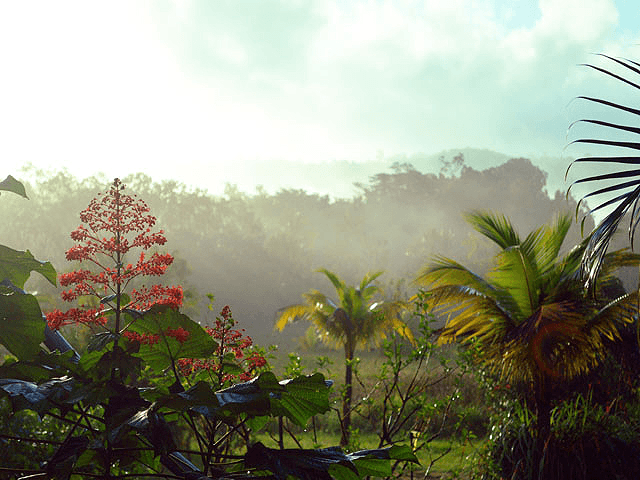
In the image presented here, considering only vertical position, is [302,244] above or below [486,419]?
above

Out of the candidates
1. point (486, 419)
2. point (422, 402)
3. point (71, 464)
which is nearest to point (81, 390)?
point (71, 464)

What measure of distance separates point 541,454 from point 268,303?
115ft

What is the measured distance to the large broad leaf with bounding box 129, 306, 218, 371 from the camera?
1212 mm

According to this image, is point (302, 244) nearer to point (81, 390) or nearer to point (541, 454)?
point (541, 454)

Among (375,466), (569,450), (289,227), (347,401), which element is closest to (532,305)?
(569,450)

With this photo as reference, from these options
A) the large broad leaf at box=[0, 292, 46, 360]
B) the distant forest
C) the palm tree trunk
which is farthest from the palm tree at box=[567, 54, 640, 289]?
the distant forest

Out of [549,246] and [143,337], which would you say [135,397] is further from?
[549,246]

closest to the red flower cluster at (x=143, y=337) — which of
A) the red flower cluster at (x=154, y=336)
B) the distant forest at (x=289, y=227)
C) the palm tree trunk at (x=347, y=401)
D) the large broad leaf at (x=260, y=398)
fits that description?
the red flower cluster at (x=154, y=336)

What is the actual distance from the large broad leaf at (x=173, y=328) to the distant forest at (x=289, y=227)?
78.7 ft

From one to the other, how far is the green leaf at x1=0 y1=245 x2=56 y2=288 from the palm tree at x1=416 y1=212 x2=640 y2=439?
6.83 m

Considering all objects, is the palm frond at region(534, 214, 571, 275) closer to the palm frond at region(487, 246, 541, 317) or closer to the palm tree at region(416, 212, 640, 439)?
the palm tree at region(416, 212, 640, 439)

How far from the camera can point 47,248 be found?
1446 inches

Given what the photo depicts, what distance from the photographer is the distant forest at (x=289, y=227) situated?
38.9 meters

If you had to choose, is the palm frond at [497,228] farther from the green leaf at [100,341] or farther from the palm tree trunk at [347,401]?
the green leaf at [100,341]
